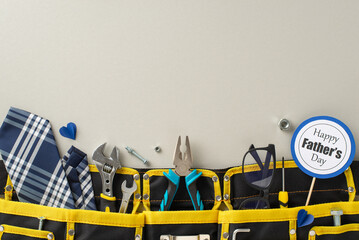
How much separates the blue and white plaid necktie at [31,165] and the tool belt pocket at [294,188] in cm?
39

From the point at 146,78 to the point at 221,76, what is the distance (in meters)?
0.18

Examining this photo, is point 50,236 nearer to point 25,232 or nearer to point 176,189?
point 25,232

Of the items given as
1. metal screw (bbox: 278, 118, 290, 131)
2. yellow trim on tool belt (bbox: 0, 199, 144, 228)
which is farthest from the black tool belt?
metal screw (bbox: 278, 118, 290, 131)

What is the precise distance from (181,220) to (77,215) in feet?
0.78

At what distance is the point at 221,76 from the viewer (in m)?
0.95

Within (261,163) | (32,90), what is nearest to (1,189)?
(32,90)

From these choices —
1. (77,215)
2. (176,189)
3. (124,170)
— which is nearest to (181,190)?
(176,189)

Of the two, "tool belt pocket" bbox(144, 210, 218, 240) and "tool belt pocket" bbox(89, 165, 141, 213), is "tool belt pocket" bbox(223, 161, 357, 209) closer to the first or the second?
"tool belt pocket" bbox(144, 210, 218, 240)

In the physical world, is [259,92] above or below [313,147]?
above

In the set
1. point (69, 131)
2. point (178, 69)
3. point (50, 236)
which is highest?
point (178, 69)

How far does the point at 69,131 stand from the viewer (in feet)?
3.14

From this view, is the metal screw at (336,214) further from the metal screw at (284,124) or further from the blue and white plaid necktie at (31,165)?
the blue and white plaid necktie at (31,165)

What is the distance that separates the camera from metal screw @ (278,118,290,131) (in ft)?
3.14

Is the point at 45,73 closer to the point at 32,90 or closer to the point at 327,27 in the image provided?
the point at 32,90
